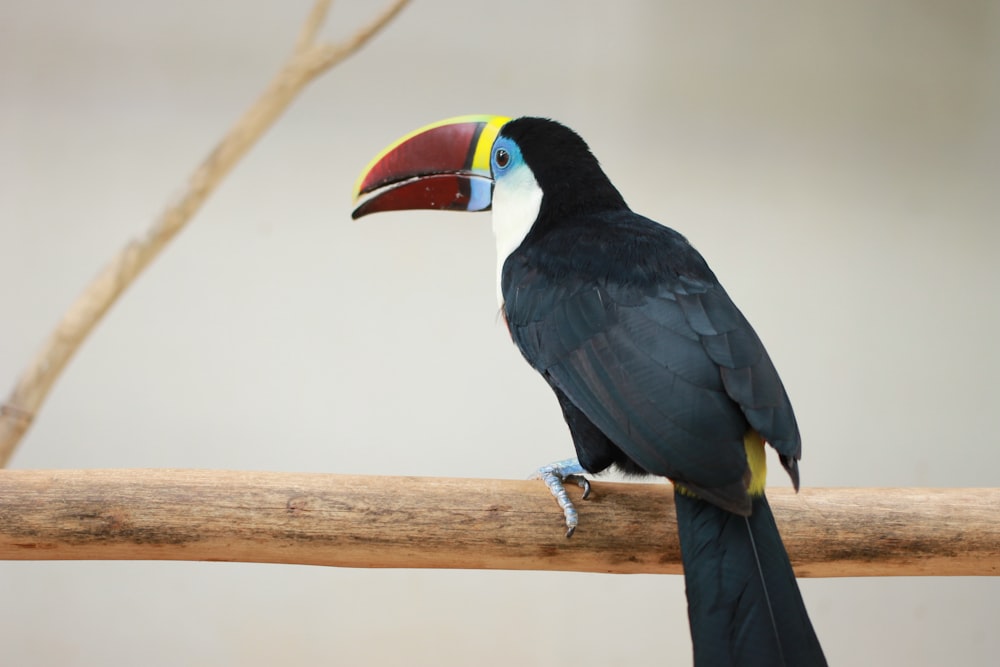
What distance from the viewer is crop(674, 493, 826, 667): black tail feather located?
1.07 metres

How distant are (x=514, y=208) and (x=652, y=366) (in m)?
0.56

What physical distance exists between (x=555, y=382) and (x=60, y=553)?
0.75 meters

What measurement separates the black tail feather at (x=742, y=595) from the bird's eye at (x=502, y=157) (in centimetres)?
82

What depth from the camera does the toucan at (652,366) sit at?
43.4 inches

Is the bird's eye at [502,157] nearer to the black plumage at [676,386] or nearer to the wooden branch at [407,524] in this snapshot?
the black plumage at [676,386]

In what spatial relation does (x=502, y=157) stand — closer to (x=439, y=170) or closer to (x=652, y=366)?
(x=439, y=170)

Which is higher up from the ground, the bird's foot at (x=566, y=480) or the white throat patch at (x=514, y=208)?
the white throat patch at (x=514, y=208)

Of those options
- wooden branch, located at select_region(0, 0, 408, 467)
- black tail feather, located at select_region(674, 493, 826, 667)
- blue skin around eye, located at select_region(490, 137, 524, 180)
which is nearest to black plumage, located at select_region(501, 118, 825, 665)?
black tail feather, located at select_region(674, 493, 826, 667)

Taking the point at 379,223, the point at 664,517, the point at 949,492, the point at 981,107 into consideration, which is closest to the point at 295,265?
the point at 379,223

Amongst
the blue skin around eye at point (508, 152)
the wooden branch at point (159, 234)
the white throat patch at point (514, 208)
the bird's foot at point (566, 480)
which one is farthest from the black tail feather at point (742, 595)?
the wooden branch at point (159, 234)

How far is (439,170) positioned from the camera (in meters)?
1.79

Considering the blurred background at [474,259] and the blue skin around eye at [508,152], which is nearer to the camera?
the blue skin around eye at [508,152]

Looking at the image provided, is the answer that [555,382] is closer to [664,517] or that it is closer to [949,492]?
[664,517]

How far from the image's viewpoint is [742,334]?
127 centimetres
